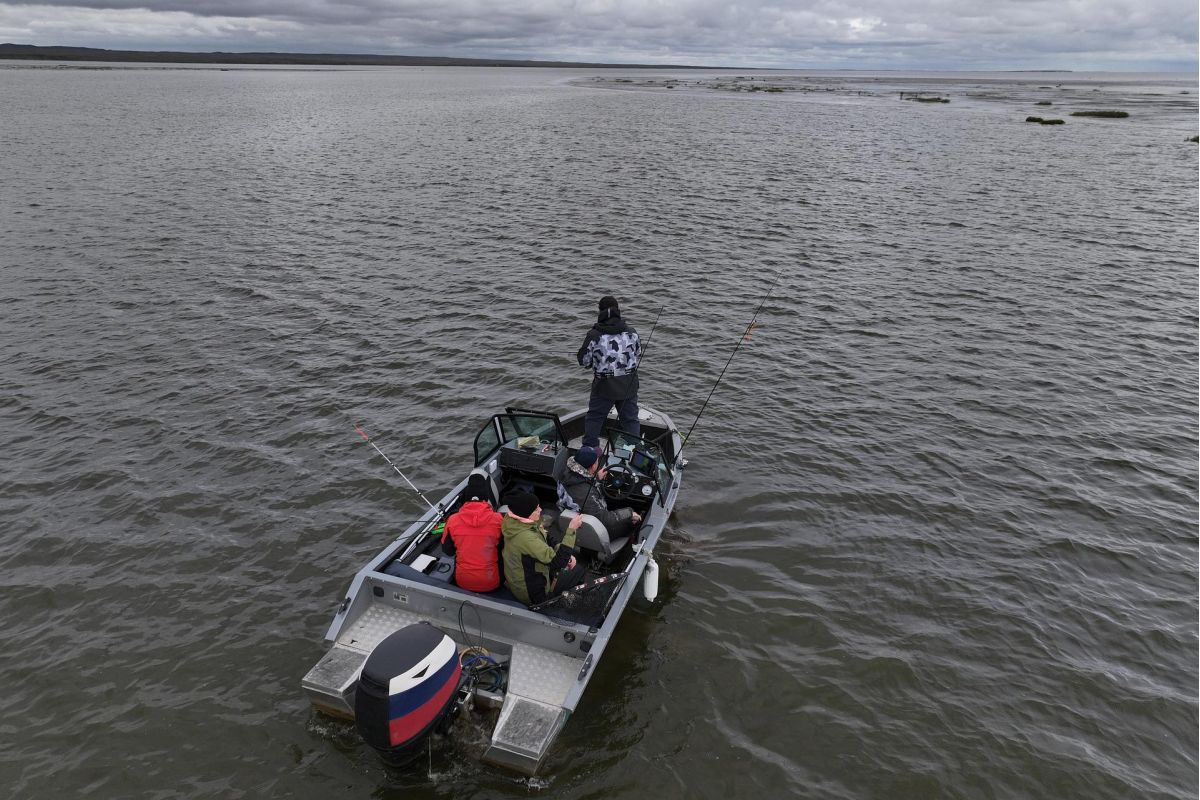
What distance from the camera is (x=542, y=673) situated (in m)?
7.50

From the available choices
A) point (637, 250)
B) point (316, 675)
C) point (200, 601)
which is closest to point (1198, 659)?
point (316, 675)

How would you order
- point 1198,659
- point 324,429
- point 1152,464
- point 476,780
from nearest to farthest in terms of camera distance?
point 476,780 < point 1198,659 < point 1152,464 < point 324,429

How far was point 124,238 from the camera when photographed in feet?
81.9

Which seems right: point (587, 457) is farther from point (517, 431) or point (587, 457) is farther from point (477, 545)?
point (477, 545)

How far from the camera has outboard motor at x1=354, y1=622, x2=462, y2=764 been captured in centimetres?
619

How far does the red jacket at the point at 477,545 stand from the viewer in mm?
7871

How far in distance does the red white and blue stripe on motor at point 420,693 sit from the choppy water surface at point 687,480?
0.95 m

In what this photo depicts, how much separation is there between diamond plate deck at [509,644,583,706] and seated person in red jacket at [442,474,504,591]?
33.9 inches

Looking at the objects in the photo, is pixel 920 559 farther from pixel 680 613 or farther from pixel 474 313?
pixel 474 313

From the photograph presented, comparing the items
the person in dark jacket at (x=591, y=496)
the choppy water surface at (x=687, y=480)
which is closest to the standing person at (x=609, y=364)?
the person in dark jacket at (x=591, y=496)

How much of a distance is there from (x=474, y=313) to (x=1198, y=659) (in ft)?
54.9

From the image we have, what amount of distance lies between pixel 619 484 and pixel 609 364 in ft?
6.17

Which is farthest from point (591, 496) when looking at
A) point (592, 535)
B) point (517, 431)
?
point (517, 431)

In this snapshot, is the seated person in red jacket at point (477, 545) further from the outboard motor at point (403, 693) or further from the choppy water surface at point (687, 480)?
the choppy water surface at point (687, 480)
